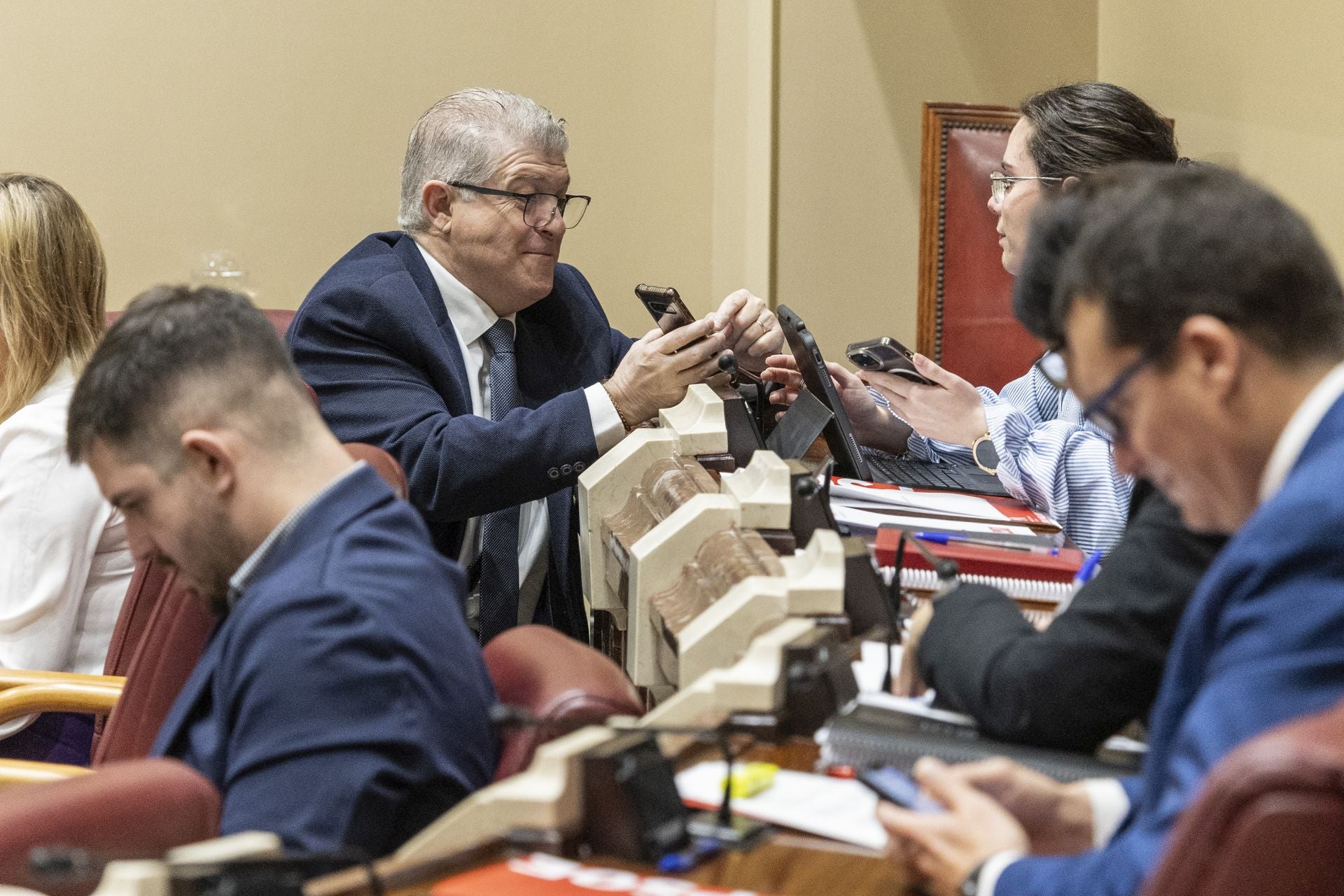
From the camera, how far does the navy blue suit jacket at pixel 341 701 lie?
1103 mm

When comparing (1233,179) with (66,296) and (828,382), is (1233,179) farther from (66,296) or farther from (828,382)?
(66,296)

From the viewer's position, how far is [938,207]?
3.88 meters

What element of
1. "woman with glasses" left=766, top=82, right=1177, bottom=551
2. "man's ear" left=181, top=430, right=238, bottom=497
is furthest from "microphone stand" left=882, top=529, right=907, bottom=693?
"man's ear" left=181, top=430, right=238, bottom=497

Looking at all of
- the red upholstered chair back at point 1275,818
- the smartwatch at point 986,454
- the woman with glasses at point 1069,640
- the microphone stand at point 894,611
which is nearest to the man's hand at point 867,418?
the smartwatch at point 986,454

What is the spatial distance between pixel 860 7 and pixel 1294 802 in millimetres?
3776

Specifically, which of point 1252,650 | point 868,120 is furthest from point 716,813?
point 868,120

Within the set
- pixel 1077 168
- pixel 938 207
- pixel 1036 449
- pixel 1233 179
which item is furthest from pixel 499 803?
pixel 938 207

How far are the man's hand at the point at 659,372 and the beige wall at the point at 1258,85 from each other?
1.51 m

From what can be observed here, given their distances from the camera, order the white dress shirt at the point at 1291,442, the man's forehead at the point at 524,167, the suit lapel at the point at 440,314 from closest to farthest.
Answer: the white dress shirt at the point at 1291,442
the suit lapel at the point at 440,314
the man's forehead at the point at 524,167

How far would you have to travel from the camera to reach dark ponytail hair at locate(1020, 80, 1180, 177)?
2295 millimetres

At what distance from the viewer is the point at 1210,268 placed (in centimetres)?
93

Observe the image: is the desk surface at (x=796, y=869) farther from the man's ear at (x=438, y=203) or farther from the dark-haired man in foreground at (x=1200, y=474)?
the man's ear at (x=438, y=203)

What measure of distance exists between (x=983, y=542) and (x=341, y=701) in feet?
2.81

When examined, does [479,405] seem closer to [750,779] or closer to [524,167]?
[524,167]
